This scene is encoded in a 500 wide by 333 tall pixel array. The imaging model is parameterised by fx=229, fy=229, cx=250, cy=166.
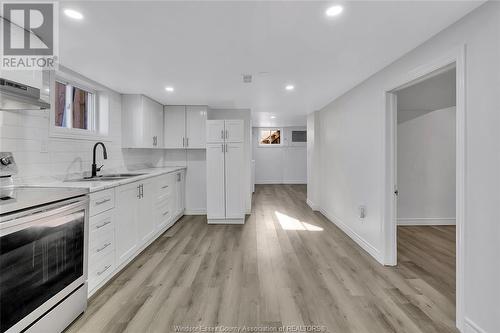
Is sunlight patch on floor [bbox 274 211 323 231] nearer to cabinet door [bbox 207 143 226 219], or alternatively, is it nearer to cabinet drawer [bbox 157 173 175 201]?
cabinet door [bbox 207 143 226 219]

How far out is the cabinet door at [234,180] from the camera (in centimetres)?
430

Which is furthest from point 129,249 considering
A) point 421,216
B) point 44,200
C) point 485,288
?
point 421,216

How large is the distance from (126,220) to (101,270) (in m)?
0.59

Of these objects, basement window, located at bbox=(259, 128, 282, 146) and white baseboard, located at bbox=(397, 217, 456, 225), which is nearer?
white baseboard, located at bbox=(397, 217, 456, 225)

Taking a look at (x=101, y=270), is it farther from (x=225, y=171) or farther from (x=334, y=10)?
(x=334, y=10)

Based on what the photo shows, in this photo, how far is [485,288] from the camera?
60.1 inches

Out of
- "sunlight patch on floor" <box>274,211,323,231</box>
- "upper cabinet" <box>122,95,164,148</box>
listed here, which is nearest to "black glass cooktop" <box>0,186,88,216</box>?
"upper cabinet" <box>122,95,164,148</box>

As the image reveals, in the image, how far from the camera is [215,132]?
4.31m

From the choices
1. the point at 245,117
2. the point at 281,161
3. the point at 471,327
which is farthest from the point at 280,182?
the point at 471,327

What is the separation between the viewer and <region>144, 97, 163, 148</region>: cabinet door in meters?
4.11

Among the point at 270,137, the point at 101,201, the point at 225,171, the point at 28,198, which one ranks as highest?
the point at 270,137

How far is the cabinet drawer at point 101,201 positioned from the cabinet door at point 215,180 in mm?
2074

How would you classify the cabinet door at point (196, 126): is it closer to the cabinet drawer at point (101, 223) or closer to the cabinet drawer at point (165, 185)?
the cabinet drawer at point (165, 185)

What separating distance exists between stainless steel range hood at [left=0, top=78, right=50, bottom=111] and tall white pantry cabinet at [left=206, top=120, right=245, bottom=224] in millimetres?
2641
